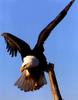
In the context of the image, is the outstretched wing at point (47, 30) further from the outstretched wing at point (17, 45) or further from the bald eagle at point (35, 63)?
the outstretched wing at point (17, 45)

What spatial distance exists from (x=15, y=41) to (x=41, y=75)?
2.06 m

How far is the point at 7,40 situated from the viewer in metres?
5.81

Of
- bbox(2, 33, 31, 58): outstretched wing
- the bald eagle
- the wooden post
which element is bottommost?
the wooden post

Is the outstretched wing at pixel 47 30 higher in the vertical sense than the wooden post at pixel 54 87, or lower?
higher

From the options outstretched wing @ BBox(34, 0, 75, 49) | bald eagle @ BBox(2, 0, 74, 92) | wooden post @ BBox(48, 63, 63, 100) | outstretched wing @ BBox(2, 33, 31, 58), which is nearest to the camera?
wooden post @ BBox(48, 63, 63, 100)

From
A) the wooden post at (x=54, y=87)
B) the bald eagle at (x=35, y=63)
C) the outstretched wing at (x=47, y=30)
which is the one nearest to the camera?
the wooden post at (x=54, y=87)

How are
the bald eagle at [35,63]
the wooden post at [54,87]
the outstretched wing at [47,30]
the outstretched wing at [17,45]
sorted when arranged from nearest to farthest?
1. the wooden post at [54,87]
2. the bald eagle at [35,63]
3. the outstretched wing at [47,30]
4. the outstretched wing at [17,45]

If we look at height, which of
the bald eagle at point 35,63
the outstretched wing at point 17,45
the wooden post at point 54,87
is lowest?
the wooden post at point 54,87

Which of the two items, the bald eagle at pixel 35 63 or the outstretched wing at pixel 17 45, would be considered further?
the outstretched wing at pixel 17 45

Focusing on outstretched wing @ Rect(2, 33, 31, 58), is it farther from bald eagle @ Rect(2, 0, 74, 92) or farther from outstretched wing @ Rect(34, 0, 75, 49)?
outstretched wing @ Rect(34, 0, 75, 49)

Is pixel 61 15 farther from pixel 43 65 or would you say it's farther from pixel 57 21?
pixel 43 65

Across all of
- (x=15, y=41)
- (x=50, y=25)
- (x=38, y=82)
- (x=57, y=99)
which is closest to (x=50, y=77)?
(x=57, y=99)

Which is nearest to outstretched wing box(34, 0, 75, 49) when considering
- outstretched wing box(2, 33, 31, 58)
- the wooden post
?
outstretched wing box(2, 33, 31, 58)

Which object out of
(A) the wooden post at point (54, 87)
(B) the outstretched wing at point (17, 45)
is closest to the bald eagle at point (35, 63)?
(B) the outstretched wing at point (17, 45)
